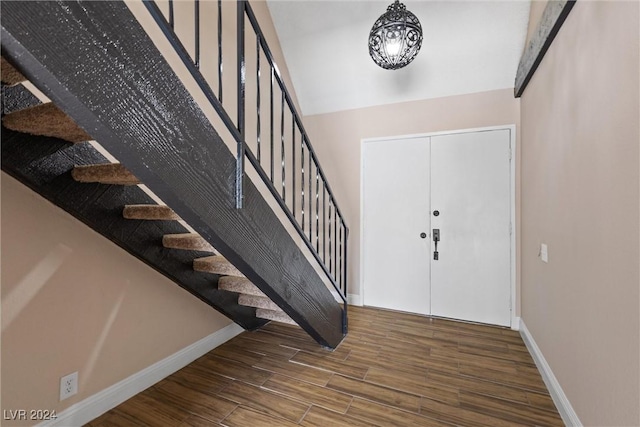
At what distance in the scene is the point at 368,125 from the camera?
355 centimetres

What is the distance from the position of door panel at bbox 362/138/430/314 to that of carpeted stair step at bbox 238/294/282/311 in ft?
5.27

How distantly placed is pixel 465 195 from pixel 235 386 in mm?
2781

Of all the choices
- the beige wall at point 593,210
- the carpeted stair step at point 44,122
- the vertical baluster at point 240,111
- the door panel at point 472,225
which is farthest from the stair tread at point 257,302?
the door panel at point 472,225

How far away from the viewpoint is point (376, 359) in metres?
2.37

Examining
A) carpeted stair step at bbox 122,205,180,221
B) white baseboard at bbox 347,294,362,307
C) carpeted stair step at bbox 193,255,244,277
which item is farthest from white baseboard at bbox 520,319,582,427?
carpeted stair step at bbox 122,205,180,221

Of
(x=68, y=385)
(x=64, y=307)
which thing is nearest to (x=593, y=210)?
(x=64, y=307)

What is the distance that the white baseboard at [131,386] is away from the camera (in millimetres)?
1585

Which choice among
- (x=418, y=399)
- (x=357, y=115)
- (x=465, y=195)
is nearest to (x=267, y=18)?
Answer: (x=357, y=115)

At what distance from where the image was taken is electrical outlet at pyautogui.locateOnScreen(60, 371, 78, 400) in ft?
5.05

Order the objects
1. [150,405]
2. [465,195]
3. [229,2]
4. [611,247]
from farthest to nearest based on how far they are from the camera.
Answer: [465,195] < [229,2] < [150,405] < [611,247]

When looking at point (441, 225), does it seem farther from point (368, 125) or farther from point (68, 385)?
point (68, 385)

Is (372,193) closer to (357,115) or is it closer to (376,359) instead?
(357,115)

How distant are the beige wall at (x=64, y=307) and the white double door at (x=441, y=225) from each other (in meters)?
2.40

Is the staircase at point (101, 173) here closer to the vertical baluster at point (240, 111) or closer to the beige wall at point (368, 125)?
the vertical baluster at point (240, 111)
